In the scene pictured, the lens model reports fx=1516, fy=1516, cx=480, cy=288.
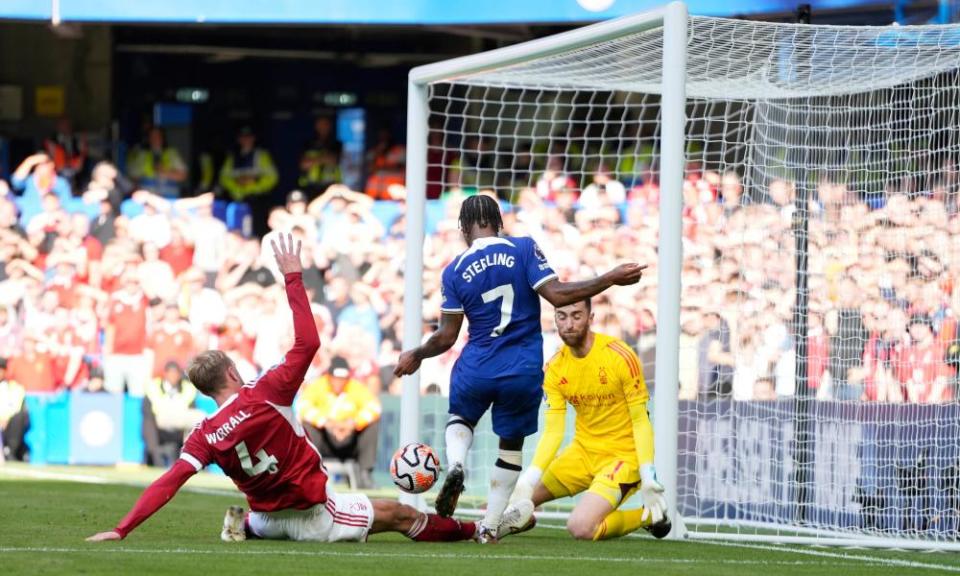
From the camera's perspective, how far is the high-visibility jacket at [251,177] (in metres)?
20.6

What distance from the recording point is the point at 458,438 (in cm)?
806

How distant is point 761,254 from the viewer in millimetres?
12000

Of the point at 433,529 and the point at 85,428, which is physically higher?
the point at 433,529

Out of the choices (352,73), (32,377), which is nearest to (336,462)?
(32,377)

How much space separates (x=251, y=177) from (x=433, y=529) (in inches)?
519

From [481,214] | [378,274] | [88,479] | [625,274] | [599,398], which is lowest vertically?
[88,479]

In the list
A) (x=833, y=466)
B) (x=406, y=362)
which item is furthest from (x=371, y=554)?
(x=833, y=466)

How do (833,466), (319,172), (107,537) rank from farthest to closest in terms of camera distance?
(319,172) < (833,466) < (107,537)

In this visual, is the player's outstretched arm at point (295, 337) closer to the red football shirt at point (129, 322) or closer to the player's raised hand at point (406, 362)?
the player's raised hand at point (406, 362)

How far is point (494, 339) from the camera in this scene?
805 centimetres

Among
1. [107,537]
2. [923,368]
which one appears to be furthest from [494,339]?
[923,368]

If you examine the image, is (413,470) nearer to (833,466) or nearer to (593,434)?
(593,434)

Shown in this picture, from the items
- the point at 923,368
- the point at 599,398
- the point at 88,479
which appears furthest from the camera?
the point at 88,479

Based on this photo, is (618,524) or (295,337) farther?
(618,524)
